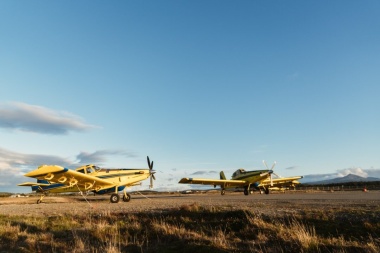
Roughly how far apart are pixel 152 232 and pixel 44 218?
694 centimetres

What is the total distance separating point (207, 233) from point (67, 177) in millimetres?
15854

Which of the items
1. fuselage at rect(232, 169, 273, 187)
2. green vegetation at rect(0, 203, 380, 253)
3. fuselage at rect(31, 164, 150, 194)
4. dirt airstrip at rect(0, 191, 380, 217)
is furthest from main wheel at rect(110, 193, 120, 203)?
fuselage at rect(232, 169, 273, 187)

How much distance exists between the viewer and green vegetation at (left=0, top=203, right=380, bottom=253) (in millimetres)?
7496

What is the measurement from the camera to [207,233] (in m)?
9.70

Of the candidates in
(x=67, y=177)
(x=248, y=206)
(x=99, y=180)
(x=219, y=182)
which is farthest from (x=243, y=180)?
(x=248, y=206)

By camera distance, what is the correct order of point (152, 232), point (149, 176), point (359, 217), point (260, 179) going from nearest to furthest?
point (359, 217) < point (152, 232) < point (149, 176) < point (260, 179)

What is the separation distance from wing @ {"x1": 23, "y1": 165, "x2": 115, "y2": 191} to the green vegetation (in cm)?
648

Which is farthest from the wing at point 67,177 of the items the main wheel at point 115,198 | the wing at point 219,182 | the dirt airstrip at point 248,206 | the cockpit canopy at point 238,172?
the cockpit canopy at point 238,172

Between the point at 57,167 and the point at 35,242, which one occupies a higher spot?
the point at 57,167

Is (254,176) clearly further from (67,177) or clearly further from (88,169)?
(67,177)

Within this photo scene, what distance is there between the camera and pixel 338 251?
659 centimetres

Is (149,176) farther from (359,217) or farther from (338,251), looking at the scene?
(338,251)

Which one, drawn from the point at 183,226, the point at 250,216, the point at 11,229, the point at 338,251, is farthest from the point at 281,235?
the point at 11,229

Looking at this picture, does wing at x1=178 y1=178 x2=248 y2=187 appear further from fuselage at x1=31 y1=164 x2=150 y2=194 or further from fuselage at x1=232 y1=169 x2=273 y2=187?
fuselage at x1=31 y1=164 x2=150 y2=194
